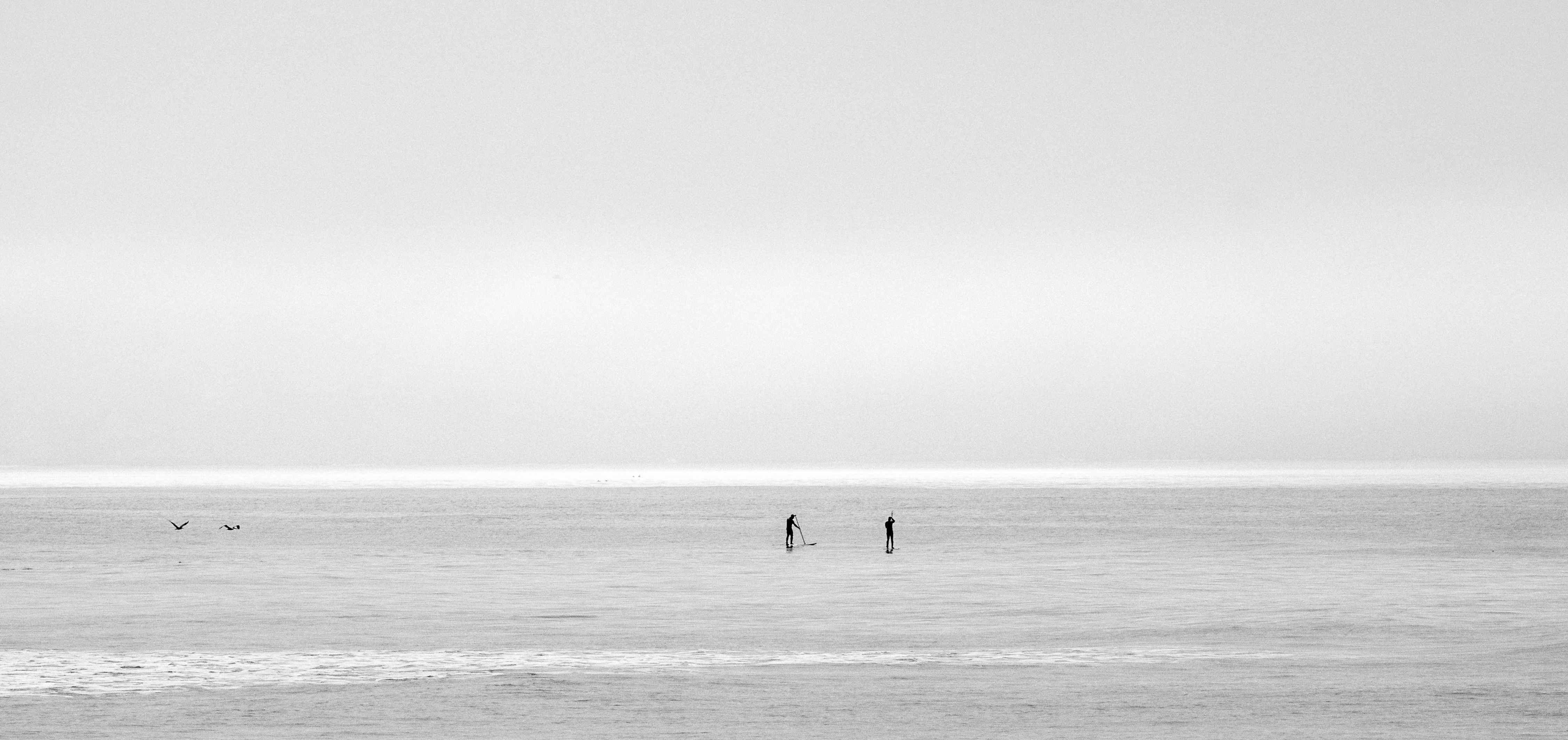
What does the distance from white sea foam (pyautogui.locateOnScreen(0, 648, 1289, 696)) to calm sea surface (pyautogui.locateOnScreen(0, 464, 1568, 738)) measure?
94 millimetres

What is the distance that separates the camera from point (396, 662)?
24.2 meters

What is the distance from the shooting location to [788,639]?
2730 centimetres

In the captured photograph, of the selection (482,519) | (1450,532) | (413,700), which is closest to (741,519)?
(482,519)

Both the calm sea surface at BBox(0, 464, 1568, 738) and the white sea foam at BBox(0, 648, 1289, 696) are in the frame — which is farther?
the white sea foam at BBox(0, 648, 1289, 696)

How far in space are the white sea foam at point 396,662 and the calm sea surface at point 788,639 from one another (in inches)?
3.7

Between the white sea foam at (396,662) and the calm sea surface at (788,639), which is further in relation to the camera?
the white sea foam at (396,662)

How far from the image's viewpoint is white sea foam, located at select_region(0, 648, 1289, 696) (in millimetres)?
22234

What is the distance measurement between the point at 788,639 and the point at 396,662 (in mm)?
6499

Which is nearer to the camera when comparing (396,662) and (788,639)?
(396,662)

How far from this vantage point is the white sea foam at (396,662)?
22.2m

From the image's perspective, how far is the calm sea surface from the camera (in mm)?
19406

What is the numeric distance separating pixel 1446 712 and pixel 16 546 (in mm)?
50863

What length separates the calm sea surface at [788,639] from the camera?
19.4 meters

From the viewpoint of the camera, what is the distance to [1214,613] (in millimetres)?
30906
